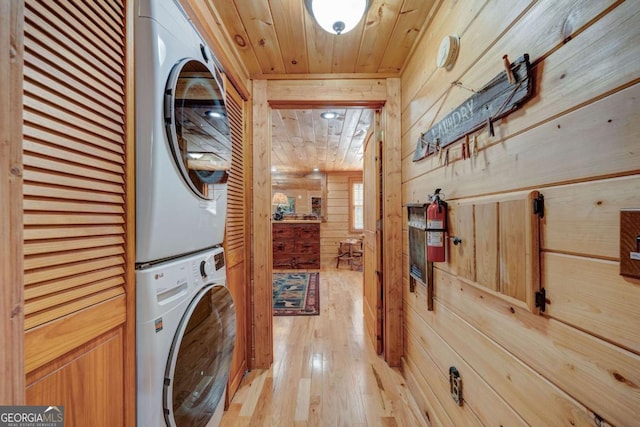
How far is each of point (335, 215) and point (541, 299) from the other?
19.4 feet

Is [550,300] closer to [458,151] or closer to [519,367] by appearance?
[519,367]

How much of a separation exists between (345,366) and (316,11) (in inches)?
94.2

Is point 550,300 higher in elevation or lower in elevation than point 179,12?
lower

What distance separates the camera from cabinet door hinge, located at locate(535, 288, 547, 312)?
0.70 metres

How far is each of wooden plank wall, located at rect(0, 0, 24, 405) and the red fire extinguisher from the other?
1.37m

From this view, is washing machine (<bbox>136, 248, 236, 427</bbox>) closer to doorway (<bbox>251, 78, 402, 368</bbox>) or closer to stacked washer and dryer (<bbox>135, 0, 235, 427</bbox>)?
stacked washer and dryer (<bbox>135, 0, 235, 427</bbox>)

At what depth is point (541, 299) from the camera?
2.32ft

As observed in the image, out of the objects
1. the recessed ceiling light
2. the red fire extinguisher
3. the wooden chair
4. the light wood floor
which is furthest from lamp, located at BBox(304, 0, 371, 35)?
the wooden chair

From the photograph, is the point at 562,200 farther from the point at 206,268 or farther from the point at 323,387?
the point at 323,387

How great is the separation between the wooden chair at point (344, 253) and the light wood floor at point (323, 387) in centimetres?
323

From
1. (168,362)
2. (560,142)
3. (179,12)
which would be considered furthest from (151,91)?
(560,142)

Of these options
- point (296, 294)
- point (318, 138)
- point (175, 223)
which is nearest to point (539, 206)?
point (175, 223)

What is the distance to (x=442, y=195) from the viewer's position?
1320 millimetres

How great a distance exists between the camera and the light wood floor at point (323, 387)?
1.52 metres
